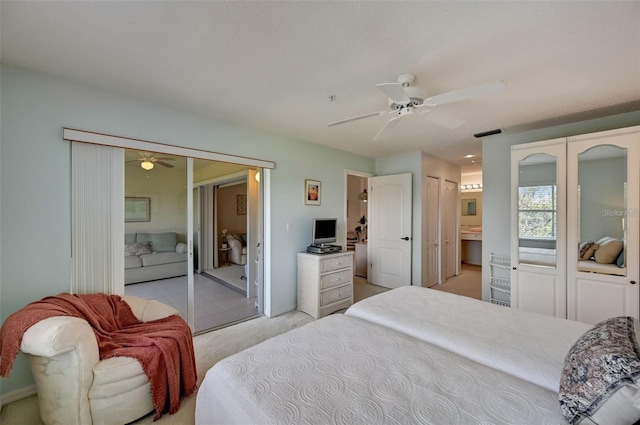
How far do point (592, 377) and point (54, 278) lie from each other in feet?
10.7

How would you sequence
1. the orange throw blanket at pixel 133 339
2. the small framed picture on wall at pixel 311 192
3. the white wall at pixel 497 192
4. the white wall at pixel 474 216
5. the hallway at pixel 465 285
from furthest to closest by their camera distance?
the white wall at pixel 474 216, the hallway at pixel 465 285, the small framed picture on wall at pixel 311 192, the white wall at pixel 497 192, the orange throw blanket at pixel 133 339

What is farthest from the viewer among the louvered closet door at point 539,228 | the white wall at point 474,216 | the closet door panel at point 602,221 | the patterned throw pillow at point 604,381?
the white wall at point 474,216

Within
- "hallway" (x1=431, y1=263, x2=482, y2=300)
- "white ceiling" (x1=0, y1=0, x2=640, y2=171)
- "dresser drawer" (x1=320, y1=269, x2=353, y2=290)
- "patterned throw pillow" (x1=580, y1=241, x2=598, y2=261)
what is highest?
"white ceiling" (x1=0, y1=0, x2=640, y2=171)

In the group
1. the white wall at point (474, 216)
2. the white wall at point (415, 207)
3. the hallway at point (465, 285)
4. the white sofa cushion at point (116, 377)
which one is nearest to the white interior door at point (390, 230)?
the white wall at point (415, 207)

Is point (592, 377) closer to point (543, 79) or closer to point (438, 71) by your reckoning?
point (438, 71)

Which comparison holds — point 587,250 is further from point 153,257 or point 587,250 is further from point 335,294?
point 153,257

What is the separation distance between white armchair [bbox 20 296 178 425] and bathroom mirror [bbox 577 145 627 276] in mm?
4010

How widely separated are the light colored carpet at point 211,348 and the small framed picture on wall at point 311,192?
1.59m

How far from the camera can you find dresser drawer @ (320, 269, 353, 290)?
11.2ft

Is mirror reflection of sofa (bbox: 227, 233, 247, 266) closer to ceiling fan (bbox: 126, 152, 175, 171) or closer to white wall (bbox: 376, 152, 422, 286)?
ceiling fan (bbox: 126, 152, 175, 171)

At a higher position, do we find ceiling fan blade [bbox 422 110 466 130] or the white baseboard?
ceiling fan blade [bbox 422 110 466 130]

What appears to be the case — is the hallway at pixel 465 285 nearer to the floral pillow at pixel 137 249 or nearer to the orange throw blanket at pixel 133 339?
the orange throw blanket at pixel 133 339

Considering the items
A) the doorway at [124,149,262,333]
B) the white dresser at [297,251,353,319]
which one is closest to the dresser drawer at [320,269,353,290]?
the white dresser at [297,251,353,319]

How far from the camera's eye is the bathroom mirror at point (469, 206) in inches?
303
